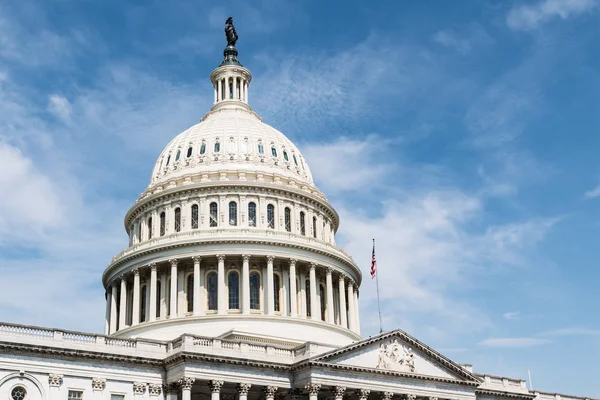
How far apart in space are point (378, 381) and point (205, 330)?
61.5 ft

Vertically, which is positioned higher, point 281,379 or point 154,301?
point 154,301

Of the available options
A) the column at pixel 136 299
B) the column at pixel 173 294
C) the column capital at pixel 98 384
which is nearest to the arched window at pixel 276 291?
the column at pixel 173 294

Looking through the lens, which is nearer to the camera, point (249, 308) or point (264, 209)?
point (249, 308)

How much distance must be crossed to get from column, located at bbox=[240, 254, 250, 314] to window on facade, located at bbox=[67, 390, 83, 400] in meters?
→ 22.5

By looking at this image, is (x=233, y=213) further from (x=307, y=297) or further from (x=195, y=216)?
(x=307, y=297)

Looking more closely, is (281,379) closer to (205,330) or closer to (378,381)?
(378,381)

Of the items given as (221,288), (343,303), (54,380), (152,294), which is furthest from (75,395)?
(343,303)

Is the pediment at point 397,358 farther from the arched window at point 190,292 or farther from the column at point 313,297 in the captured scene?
the arched window at point 190,292

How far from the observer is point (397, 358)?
65125mm

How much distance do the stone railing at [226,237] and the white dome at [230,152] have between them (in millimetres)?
8024

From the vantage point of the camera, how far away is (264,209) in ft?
275

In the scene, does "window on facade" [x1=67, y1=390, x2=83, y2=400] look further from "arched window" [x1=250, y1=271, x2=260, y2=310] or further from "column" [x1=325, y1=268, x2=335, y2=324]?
"column" [x1=325, y1=268, x2=335, y2=324]

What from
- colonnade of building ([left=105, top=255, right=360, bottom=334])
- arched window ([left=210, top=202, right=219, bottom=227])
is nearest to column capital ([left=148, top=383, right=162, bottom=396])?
colonnade of building ([left=105, top=255, right=360, bottom=334])

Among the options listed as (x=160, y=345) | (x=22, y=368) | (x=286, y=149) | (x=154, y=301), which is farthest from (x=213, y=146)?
(x=22, y=368)
